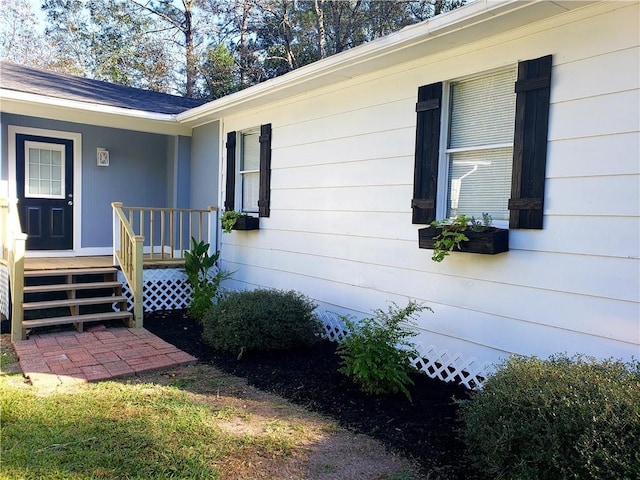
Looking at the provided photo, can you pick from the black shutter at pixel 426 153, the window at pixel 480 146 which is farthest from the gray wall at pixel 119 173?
the window at pixel 480 146

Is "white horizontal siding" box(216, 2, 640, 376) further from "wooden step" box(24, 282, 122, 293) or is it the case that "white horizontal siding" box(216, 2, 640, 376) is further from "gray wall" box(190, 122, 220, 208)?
"wooden step" box(24, 282, 122, 293)

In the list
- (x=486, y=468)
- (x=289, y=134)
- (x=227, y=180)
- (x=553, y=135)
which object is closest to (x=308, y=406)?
(x=486, y=468)

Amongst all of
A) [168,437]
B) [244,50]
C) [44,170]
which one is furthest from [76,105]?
[244,50]

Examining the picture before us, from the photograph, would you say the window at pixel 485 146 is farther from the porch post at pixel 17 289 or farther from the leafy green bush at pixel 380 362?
the porch post at pixel 17 289

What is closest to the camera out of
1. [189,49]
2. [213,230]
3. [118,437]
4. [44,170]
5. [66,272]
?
[118,437]

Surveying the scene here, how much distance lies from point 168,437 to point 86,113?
5.42 meters

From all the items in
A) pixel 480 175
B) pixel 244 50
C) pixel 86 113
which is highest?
pixel 244 50

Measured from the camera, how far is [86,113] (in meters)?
6.70

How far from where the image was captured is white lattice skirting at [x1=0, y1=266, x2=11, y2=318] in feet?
19.6

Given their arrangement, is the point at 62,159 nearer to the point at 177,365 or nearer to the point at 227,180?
the point at 227,180

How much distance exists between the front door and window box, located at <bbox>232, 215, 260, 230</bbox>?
10.8 ft

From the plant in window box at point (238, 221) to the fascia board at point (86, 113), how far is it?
2.02 meters

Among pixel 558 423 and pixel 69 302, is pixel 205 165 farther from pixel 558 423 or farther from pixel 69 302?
pixel 558 423

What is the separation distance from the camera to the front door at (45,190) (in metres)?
7.29
